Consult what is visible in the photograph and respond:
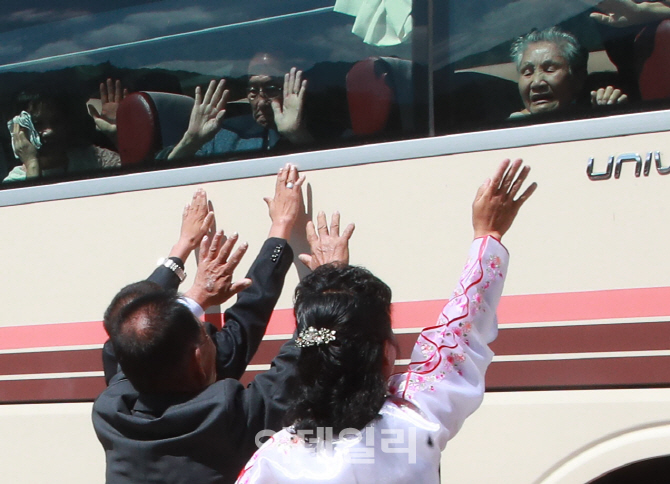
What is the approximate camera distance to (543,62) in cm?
256

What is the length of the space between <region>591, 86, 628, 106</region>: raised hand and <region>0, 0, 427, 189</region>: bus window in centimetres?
57

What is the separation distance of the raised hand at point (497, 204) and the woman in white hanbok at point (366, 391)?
0.75 ft

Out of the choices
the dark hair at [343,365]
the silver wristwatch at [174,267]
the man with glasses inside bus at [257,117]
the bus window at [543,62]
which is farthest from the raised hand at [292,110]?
the dark hair at [343,365]

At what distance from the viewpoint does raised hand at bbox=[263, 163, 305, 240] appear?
2.77 m

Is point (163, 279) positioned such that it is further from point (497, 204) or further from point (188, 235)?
point (497, 204)

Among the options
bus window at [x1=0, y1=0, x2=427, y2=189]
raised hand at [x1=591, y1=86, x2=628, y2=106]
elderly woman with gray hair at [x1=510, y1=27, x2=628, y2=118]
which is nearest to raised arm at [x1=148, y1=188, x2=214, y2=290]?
bus window at [x1=0, y1=0, x2=427, y2=189]

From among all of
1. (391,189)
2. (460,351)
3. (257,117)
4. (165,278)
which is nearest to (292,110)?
(257,117)

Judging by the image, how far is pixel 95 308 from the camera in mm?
3230

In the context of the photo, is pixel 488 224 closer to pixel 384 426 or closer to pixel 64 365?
pixel 384 426

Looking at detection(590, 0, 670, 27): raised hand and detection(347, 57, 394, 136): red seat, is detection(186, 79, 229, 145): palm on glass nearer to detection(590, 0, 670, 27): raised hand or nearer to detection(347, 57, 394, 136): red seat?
detection(347, 57, 394, 136): red seat

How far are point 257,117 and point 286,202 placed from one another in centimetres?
39

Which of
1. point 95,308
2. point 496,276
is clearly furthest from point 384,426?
point 95,308

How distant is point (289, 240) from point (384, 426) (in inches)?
48.4

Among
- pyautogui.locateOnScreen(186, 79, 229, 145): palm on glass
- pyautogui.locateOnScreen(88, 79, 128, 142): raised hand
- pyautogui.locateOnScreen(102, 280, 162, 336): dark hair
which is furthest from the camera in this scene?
pyautogui.locateOnScreen(88, 79, 128, 142): raised hand
